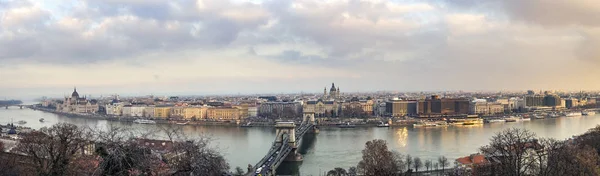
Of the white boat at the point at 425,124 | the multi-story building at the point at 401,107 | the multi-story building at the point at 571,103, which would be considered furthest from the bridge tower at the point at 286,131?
the multi-story building at the point at 571,103

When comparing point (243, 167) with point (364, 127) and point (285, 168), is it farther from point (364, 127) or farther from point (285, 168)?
point (364, 127)

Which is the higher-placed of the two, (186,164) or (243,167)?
(186,164)

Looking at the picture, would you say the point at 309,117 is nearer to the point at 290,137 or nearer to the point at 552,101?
the point at 290,137

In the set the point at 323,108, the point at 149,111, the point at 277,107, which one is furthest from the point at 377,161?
the point at 149,111

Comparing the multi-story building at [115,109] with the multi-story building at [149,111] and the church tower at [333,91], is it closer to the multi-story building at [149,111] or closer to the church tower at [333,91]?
the multi-story building at [149,111]

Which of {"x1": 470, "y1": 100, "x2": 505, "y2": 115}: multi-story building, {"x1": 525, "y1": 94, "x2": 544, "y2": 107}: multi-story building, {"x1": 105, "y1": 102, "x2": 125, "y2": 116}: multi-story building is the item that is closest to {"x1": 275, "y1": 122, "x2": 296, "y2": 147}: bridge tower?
{"x1": 470, "y1": 100, "x2": 505, "y2": 115}: multi-story building

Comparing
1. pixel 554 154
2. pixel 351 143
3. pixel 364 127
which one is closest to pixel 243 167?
pixel 351 143
